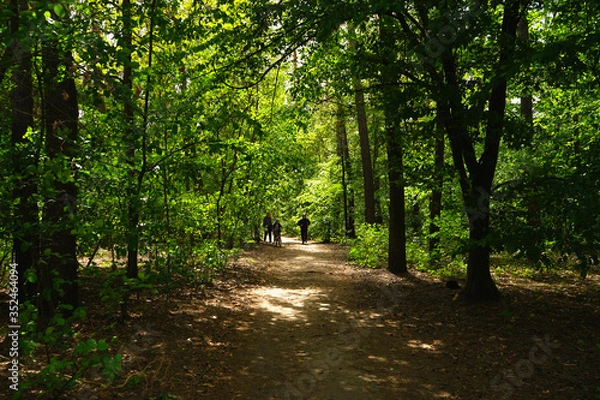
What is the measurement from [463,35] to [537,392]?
5.20m

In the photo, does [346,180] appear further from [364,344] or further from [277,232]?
[364,344]

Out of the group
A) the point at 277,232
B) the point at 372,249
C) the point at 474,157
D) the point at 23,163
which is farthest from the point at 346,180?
the point at 23,163

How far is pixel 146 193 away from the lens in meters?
6.33

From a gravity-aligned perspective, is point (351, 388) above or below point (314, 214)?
below

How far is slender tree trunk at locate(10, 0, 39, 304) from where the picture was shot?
3730 millimetres

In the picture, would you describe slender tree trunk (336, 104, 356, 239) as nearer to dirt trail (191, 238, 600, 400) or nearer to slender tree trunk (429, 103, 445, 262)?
slender tree trunk (429, 103, 445, 262)

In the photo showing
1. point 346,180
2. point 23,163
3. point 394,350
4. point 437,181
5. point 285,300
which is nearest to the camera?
point 23,163

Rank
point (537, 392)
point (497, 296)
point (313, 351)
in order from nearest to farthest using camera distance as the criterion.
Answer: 1. point (537, 392)
2. point (313, 351)
3. point (497, 296)

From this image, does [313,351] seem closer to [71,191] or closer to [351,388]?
[351,388]

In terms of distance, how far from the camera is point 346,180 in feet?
84.6

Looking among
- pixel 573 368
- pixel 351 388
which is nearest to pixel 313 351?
pixel 351 388

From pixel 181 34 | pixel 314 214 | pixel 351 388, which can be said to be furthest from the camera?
pixel 314 214

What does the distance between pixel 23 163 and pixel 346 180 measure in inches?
881

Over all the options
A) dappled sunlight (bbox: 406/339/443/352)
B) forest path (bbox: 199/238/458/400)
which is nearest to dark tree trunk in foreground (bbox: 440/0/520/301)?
dappled sunlight (bbox: 406/339/443/352)
